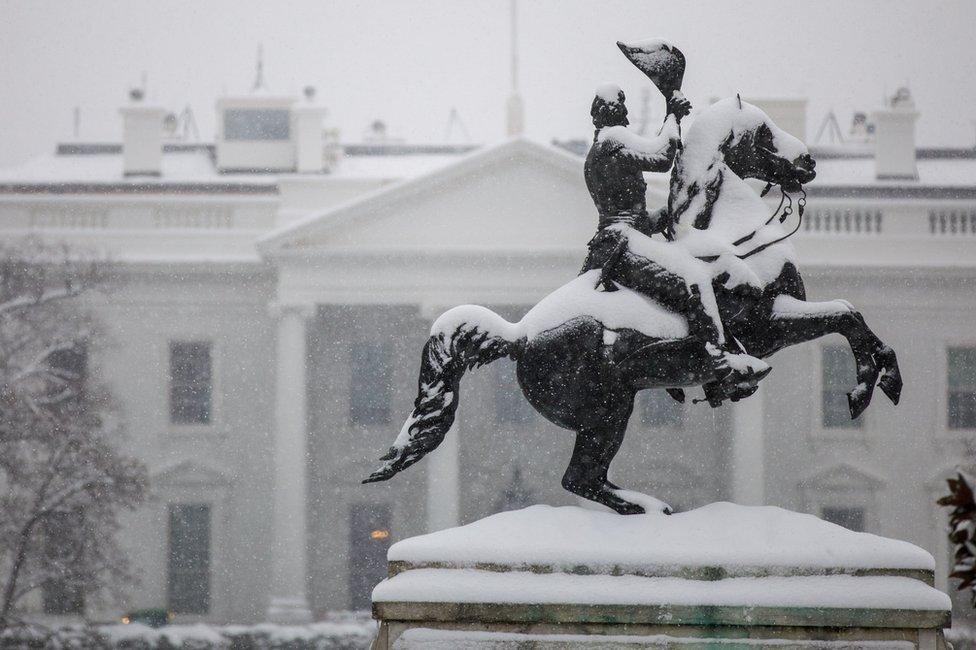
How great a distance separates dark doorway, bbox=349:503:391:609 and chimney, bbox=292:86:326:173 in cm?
954

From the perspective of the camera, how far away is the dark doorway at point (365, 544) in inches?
1391

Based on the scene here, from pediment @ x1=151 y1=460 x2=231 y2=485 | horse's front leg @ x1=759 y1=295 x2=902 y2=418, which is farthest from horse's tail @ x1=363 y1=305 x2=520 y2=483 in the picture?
pediment @ x1=151 y1=460 x2=231 y2=485

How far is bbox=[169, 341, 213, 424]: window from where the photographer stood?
121ft

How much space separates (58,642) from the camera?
25859 mm

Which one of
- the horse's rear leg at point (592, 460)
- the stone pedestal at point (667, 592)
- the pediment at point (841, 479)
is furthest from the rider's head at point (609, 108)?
the pediment at point (841, 479)

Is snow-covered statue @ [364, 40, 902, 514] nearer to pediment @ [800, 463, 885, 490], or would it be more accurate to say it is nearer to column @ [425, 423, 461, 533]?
column @ [425, 423, 461, 533]

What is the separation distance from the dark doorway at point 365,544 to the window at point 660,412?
6320mm

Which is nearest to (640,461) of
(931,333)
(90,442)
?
(931,333)

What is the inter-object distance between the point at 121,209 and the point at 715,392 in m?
31.8

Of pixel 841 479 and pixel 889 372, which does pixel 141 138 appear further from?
pixel 889 372

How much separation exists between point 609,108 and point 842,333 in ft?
4.92

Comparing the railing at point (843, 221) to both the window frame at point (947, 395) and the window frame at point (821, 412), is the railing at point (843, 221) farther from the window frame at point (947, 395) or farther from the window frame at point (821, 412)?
the window frame at point (947, 395)

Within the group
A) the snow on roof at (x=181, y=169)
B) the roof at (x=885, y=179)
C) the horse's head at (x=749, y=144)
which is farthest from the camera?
the snow on roof at (x=181, y=169)

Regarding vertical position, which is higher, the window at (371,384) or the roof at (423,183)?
the roof at (423,183)
